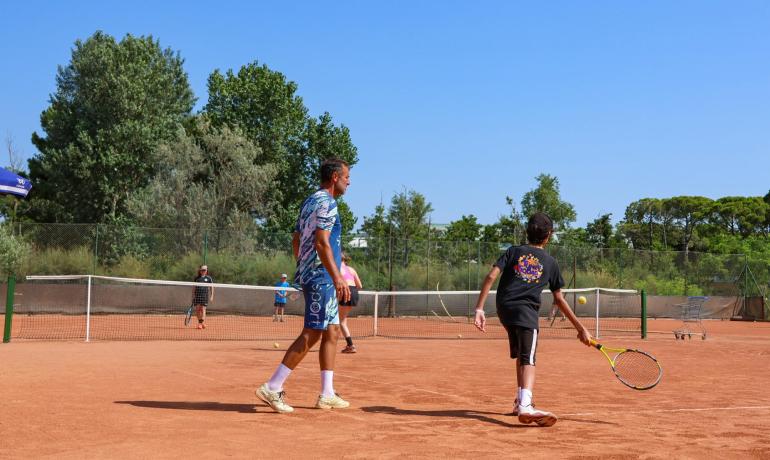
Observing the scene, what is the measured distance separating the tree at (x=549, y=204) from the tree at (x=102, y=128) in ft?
63.3

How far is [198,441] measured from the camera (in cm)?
475

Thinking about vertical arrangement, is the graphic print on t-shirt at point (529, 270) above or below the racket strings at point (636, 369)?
above

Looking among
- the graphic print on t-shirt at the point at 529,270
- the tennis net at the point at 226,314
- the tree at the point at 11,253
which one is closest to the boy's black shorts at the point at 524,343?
the graphic print on t-shirt at the point at 529,270

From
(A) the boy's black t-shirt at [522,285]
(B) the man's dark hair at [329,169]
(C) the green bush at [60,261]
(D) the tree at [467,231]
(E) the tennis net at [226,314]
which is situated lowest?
(E) the tennis net at [226,314]

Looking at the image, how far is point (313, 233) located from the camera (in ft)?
19.2

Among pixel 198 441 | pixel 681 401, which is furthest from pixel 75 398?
pixel 681 401

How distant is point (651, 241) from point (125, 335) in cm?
7049

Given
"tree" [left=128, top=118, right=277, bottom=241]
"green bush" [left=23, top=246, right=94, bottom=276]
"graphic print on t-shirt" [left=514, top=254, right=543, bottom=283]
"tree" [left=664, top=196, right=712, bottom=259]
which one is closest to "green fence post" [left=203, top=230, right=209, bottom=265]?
"green bush" [left=23, top=246, right=94, bottom=276]

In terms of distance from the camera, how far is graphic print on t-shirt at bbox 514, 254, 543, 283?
231 inches

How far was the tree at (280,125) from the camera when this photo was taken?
136ft

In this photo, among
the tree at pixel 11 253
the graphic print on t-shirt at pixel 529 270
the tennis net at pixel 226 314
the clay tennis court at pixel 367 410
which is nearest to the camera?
the clay tennis court at pixel 367 410

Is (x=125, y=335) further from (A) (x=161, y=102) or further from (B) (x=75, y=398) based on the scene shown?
(A) (x=161, y=102)

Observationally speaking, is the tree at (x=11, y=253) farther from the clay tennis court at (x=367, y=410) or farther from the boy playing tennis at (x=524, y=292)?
the boy playing tennis at (x=524, y=292)

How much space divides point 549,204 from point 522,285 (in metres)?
40.1
